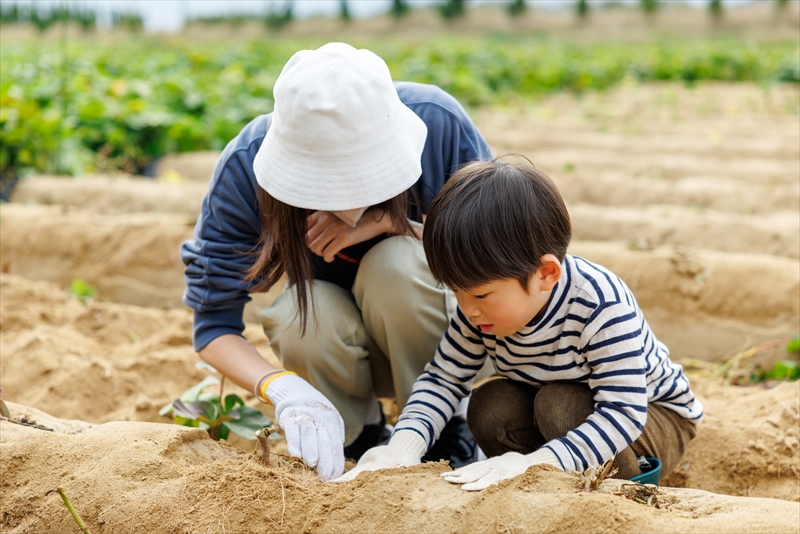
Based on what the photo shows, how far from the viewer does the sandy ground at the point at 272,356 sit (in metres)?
1.34

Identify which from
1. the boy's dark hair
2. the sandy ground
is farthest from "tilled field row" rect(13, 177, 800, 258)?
the boy's dark hair

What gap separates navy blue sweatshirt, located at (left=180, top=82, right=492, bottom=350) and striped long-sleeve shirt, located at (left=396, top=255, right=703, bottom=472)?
40cm

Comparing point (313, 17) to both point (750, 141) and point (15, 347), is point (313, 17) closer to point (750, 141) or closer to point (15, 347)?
point (750, 141)

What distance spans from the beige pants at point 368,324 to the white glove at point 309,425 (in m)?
0.19

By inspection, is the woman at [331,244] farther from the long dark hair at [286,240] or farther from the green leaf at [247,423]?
the green leaf at [247,423]

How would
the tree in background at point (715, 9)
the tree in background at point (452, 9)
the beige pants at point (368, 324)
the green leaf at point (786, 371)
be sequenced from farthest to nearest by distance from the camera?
the tree in background at point (452, 9) → the tree in background at point (715, 9) → the green leaf at point (786, 371) → the beige pants at point (368, 324)

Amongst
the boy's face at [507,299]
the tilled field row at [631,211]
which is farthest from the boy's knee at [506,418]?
the tilled field row at [631,211]

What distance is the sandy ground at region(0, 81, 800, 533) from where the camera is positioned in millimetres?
1342

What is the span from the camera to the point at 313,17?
33625mm

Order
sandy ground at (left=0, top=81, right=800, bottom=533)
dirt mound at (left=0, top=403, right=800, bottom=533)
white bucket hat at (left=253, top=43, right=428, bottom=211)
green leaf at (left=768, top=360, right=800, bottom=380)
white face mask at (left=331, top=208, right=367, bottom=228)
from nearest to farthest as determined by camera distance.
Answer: dirt mound at (left=0, top=403, right=800, bottom=533), sandy ground at (left=0, top=81, right=800, bottom=533), white bucket hat at (left=253, top=43, right=428, bottom=211), white face mask at (left=331, top=208, right=367, bottom=228), green leaf at (left=768, top=360, right=800, bottom=380)

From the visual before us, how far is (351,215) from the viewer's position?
1685 mm

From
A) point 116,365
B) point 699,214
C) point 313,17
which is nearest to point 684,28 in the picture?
point 313,17

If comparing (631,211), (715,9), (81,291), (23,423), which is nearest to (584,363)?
(23,423)

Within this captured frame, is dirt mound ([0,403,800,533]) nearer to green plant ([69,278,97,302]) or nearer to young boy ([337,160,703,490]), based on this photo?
young boy ([337,160,703,490])
